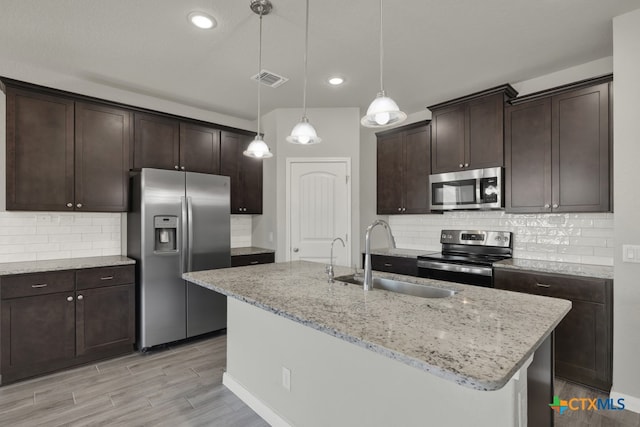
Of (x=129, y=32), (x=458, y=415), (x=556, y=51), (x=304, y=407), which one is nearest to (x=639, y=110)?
(x=556, y=51)

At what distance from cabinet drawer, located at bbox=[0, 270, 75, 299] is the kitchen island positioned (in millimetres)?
1466

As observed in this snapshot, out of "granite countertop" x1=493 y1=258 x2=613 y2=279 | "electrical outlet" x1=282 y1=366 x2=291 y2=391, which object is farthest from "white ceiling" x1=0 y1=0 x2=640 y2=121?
"electrical outlet" x1=282 y1=366 x2=291 y2=391

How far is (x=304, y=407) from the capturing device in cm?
189

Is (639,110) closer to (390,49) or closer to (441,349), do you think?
Answer: (390,49)

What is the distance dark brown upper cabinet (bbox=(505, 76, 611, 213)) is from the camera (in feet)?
8.82

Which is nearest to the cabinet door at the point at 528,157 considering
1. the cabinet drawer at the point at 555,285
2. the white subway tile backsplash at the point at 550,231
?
the white subway tile backsplash at the point at 550,231

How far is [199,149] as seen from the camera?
3975 mm

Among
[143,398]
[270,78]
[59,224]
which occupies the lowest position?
[143,398]

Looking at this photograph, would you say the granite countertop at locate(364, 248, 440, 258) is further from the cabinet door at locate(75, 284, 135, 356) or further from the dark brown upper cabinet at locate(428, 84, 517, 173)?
the cabinet door at locate(75, 284, 135, 356)

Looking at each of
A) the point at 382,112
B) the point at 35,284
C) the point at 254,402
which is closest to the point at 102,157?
the point at 35,284

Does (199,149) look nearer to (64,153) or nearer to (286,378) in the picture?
(64,153)

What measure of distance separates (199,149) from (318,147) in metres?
1.42

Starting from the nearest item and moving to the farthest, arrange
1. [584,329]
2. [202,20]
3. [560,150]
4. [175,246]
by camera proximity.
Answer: [202,20]
[584,329]
[560,150]
[175,246]

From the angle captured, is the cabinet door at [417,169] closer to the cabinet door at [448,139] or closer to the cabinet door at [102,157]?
the cabinet door at [448,139]
